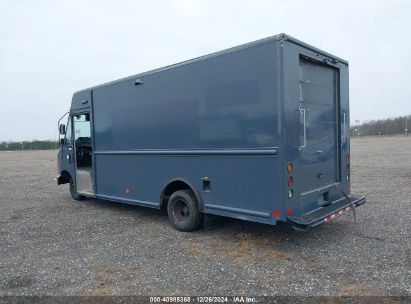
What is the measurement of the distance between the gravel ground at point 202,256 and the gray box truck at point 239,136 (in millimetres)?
528

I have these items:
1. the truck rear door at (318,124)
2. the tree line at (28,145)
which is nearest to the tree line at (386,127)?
the tree line at (28,145)

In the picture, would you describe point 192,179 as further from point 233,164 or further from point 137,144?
point 137,144

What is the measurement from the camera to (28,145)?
79.1m

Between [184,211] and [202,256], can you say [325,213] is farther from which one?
[184,211]

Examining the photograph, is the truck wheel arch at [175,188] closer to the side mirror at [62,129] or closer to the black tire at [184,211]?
the black tire at [184,211]

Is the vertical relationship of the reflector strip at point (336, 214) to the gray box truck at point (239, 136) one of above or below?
below

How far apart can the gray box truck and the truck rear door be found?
0.05 feet

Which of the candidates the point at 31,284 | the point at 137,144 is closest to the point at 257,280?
the point at 31,284

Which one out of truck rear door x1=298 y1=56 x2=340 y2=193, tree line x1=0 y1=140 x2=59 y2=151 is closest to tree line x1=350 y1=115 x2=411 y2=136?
tree line x1=0 y1=140 x2=59 y2=151

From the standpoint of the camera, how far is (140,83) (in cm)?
694

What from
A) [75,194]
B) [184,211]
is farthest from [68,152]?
[184,211]

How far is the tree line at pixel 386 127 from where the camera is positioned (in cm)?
9312

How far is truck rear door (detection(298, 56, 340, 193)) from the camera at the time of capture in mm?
5359

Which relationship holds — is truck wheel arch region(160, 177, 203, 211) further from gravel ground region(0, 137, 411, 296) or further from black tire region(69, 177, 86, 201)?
black tire region(69, 177, 86, 201)
